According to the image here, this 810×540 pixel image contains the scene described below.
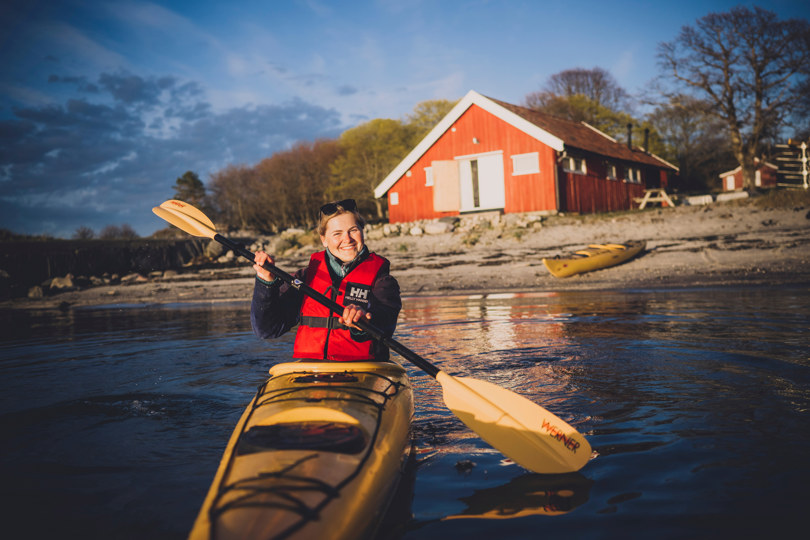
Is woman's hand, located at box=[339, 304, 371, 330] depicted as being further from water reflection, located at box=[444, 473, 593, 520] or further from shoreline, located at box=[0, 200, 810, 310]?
shoreline, located at box=[0, 200, 810, 310]

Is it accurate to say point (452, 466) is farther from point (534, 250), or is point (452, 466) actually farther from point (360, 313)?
point (534, 250)

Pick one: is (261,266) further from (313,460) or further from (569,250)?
(569,250)

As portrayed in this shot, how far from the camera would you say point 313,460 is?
76.5 inches

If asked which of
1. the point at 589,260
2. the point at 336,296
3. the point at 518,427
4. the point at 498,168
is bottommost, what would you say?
the point at 518,427

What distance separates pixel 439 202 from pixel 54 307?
12.3 meters

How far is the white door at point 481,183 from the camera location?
18750 mm

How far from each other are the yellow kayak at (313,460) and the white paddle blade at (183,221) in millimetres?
1871

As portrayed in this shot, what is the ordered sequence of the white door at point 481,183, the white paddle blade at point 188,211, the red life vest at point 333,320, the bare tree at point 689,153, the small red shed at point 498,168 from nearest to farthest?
1. the red life vest at point 333,320
2. the white paddle blade at point 188,211
3. the small red shed at point 498,168
4. the white door at point 481,183
5. the bare tree at point 689,153

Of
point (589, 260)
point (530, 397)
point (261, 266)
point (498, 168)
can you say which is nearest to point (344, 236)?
point (261, 266)

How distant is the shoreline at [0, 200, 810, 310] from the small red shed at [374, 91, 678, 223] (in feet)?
5.17

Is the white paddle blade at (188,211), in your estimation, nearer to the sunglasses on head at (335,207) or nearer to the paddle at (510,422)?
the paddle at (510,422)

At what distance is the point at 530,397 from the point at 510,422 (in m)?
1.07

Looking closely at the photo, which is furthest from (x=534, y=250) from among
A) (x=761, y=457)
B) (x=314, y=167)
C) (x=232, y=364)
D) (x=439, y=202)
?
(x=314, y=167)

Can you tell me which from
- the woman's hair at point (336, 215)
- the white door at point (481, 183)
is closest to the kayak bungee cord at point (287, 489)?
the woman's hair at point (336, 215)
